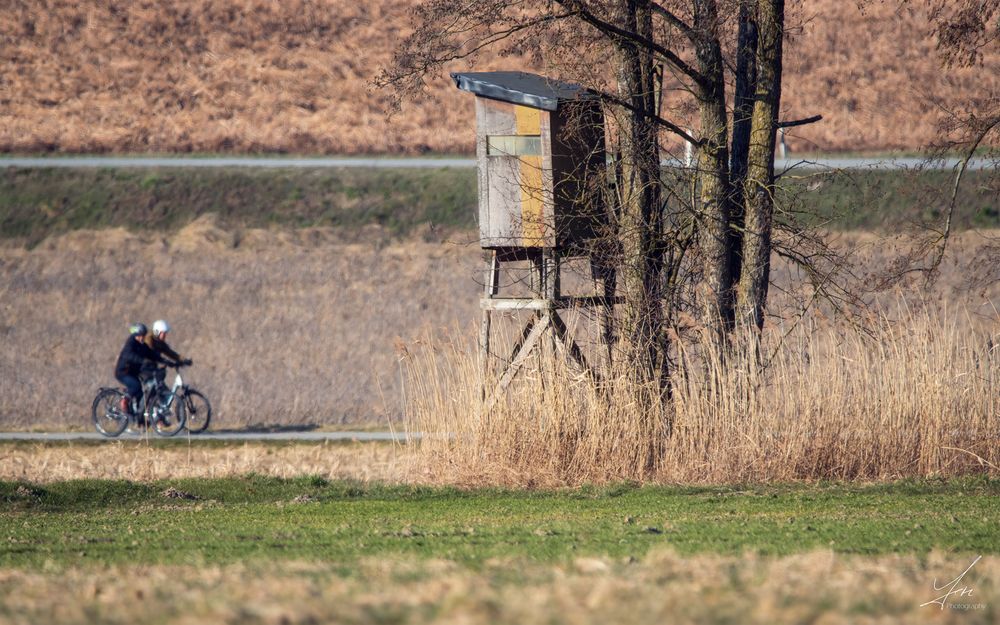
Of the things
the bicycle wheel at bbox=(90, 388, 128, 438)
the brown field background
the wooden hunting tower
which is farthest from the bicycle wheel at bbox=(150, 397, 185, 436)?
the wooden hunting tower

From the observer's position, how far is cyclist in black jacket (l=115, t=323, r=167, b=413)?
18438 millimetres

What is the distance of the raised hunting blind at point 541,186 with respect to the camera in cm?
1246

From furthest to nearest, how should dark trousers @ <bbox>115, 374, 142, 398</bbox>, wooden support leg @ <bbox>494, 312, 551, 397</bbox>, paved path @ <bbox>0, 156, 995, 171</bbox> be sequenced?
paved path @ <bbox>0, 156, 995, 171</bbox>
dark trousers @ <bbox>115, 374, 142, 398</bbox>
wooden support leg @ <bbox>494, 312, 551, 397</bbox>

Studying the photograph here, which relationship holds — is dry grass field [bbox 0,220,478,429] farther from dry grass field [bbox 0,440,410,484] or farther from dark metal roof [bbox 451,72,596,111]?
dark metal roof [bbox 451,72,596,111]

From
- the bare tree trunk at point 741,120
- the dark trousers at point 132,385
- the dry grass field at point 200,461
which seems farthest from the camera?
the dark trousers at point 132,385

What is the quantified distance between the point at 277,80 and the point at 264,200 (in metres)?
7.39

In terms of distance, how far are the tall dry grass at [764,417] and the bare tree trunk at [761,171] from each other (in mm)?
731

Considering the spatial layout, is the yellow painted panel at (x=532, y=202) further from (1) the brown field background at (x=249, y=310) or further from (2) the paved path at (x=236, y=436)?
(1) the brown field background at (x=249, y=310)

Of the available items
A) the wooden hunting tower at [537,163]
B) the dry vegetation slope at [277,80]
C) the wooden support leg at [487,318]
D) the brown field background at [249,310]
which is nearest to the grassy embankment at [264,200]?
the brown field background at [249,310]

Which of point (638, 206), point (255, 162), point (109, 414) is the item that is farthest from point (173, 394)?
point (255, 162)

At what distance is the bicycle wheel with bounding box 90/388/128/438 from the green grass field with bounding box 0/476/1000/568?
676cm

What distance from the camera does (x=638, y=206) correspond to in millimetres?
12422

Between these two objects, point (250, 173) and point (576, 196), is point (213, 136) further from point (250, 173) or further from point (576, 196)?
point (576, 196)

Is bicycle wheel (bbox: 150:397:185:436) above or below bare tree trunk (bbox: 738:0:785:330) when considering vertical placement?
below
